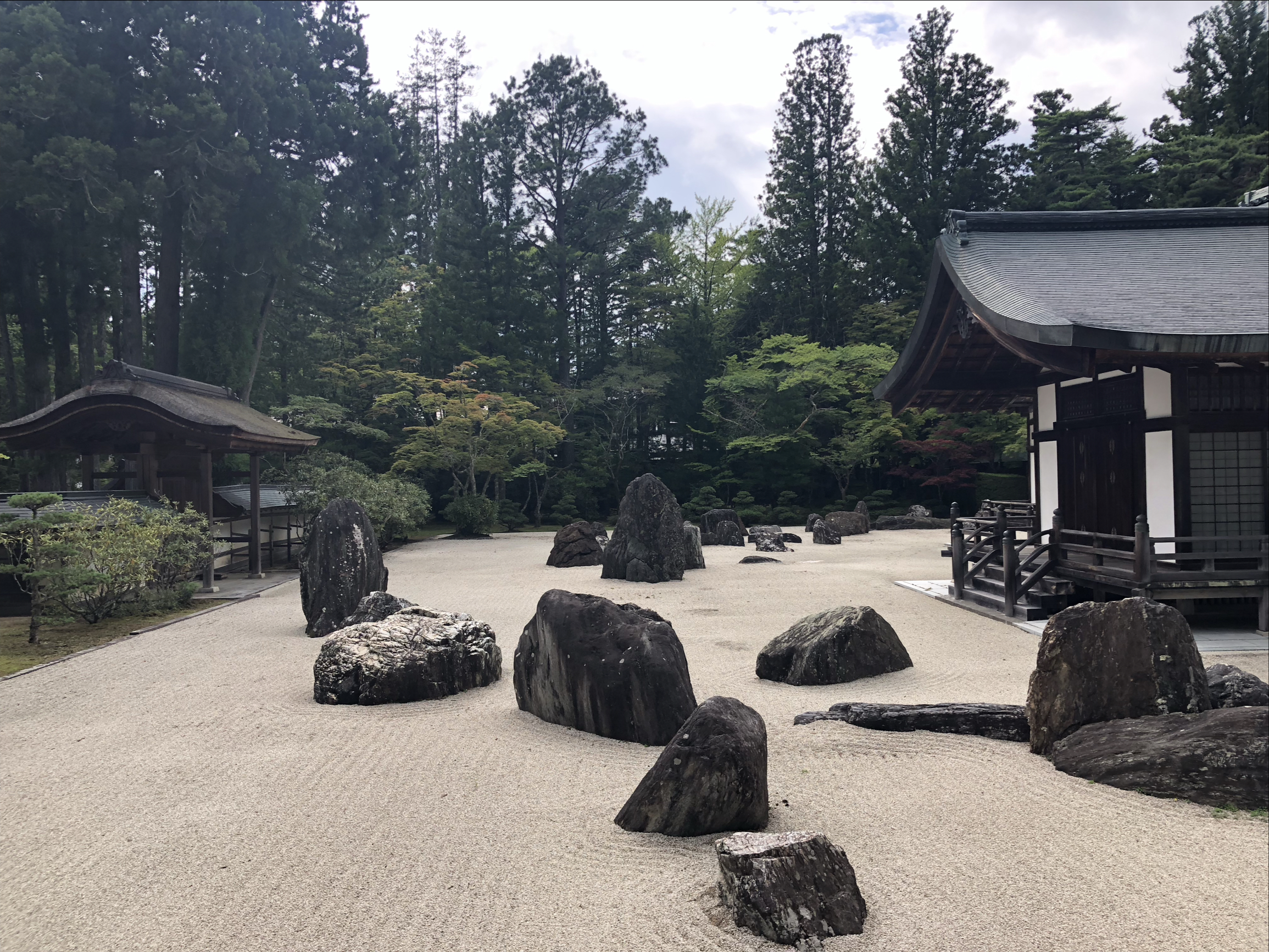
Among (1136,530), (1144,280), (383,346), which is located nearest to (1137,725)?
(1136,530)

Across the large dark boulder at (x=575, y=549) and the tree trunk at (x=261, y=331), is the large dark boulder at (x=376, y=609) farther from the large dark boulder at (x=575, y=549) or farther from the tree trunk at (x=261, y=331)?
the tree trunk at (x=261, y=331)

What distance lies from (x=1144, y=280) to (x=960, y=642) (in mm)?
5470

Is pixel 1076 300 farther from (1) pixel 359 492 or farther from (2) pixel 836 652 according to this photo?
(1) pixel 359 492

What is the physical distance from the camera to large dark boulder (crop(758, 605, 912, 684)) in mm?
6812

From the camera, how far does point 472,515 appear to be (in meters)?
23.3

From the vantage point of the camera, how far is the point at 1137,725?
4523 millimetres

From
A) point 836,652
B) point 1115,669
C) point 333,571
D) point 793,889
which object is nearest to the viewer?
point 793,889

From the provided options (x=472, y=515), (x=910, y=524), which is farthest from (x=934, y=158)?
(x=472, y=515)

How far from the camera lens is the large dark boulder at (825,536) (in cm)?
2028

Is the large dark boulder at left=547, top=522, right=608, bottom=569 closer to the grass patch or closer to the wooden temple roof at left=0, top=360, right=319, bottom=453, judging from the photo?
the wooden temple roof at left=0, top=360, right=319, bottom=453

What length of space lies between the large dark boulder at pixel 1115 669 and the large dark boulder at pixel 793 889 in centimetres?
236

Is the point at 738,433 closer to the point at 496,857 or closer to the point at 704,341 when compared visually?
the point at 704,341

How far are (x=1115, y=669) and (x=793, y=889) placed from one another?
2792mm

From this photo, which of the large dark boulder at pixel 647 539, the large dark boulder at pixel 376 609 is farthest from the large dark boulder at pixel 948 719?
the large dark boulder at pixel 647 539
